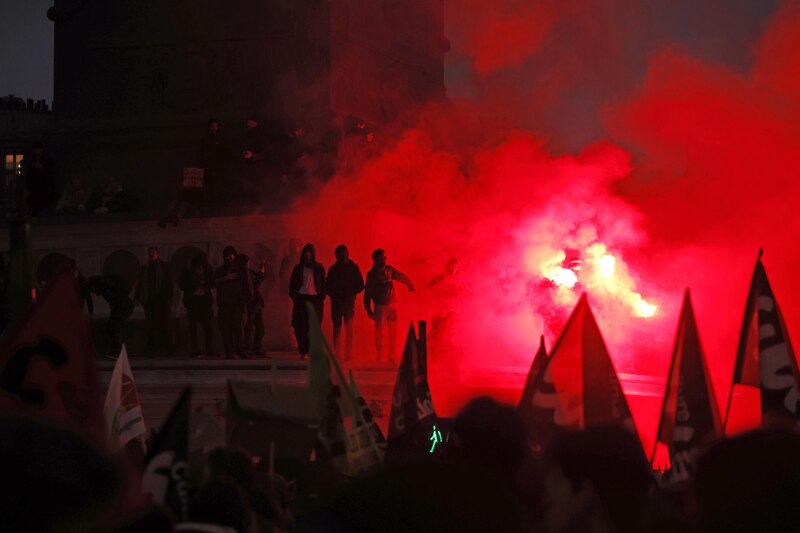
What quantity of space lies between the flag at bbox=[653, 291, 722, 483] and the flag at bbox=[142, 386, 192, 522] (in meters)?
2.33

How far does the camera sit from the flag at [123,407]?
7750 millimetres

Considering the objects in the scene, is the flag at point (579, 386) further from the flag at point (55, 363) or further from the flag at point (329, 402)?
the flag at point (55, 363)

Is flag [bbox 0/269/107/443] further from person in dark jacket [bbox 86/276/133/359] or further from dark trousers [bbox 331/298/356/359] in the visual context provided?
person in dark jacket [bbox 86/276/133/359]

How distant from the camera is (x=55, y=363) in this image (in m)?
6.10

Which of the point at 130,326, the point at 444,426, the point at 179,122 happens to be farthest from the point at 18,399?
the point at 179,122

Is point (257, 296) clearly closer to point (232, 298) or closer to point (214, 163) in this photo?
point (232, 298)

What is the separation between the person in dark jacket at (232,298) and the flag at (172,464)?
10841 mm

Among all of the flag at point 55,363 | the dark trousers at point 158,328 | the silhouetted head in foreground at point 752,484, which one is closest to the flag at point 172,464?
the flag at point 55,363

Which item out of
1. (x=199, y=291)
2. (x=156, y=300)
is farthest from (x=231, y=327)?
(x=156, y=300)

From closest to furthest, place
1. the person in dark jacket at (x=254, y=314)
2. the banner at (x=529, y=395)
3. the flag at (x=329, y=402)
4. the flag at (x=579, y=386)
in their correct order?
the flag at (x=579, y=386) < the banner at (x=529, y=395) < the flag at (x=329, y=402) < the person in dark jacket at (x=254, y=314)

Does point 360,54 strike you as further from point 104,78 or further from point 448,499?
point 448,499

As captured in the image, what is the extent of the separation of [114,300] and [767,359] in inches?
421

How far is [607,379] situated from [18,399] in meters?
2.72

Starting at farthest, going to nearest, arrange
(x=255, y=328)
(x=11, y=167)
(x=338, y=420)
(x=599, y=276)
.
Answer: (x=11, y=167) → (x=599, y=276) → (x=255, y=328) → (x=338, y=420)
